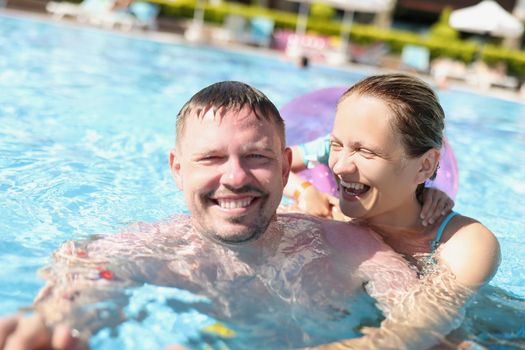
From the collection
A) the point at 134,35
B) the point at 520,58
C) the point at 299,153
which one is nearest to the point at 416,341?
the point at 299,153

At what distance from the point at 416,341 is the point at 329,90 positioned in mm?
2260

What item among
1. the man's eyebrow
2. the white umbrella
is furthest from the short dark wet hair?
the white umbrella

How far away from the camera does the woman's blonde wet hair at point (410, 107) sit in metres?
2.60

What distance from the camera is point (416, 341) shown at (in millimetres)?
2178

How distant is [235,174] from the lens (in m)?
2.16

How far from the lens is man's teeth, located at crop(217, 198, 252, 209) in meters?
2.20

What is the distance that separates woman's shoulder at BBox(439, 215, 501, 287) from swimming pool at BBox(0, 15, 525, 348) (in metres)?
0.92

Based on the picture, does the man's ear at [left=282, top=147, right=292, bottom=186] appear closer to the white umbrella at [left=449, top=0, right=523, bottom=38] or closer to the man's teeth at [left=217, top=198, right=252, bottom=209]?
the man's teeth at [left=217, top=198, right=252, bottom=209]

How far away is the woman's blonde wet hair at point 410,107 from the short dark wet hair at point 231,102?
524 mm

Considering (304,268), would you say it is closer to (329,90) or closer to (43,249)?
(43,249)

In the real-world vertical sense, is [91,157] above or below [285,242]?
below

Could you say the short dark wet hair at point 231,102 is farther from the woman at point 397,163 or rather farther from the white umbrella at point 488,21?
the white umbrella at point 488,21

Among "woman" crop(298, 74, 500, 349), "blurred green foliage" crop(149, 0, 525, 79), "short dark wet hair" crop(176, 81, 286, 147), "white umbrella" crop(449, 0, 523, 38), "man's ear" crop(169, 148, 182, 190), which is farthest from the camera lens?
"blurred green foliage" crop(149, 0, 525, 79)

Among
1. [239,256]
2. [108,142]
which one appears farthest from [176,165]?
[108,142]
